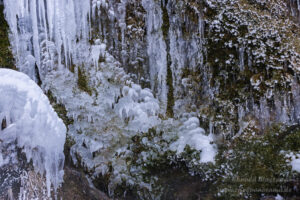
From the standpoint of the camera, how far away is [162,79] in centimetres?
525

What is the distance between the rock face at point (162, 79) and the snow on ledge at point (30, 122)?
97cm

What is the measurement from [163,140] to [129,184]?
1081 millimetres

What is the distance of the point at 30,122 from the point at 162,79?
2.53 meters

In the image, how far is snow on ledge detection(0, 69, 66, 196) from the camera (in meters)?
3.84

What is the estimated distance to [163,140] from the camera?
5.26 meters

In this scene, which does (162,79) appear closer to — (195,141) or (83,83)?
(195,141)

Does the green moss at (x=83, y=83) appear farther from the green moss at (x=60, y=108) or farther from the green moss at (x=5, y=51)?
the green moss at (x=5, y=51)

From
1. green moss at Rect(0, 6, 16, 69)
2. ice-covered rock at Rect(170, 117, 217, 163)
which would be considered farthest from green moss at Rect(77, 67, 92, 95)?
ice-covered rock at Rect(170, 117, 217, 163)

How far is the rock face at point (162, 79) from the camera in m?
4.93

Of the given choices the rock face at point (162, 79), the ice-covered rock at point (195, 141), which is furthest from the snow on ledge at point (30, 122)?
the ice-covered rock at point (195, 141)

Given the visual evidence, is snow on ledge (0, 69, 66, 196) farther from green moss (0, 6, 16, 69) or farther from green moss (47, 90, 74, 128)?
green moss (0, 6, 16, 69)

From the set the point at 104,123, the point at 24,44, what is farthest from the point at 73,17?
the point at 104,123

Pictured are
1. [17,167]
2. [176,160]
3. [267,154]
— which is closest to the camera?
[17,167]

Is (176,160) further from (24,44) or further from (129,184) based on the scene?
(24,44)
